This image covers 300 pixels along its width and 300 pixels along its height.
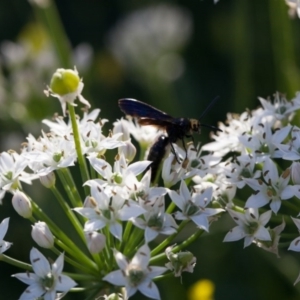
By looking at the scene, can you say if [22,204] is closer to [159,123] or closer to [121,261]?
[121,261]

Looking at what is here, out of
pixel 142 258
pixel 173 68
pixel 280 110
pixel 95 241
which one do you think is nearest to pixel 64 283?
pixel 95 241

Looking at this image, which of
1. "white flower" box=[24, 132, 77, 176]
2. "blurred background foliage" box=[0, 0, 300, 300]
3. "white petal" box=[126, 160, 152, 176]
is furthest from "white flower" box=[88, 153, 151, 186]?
"blurred background foliage" box=[0, 0, 300, 300]

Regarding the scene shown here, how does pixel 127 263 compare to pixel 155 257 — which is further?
pixel 155 257

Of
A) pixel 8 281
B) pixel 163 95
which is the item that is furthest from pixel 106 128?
pixel 8 281

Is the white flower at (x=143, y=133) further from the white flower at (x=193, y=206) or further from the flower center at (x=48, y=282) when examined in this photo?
the flower center at (x=48, y=282)

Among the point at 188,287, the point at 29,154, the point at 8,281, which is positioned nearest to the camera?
the point at 29,154

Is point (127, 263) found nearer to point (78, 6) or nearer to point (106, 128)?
point (106, 128)
